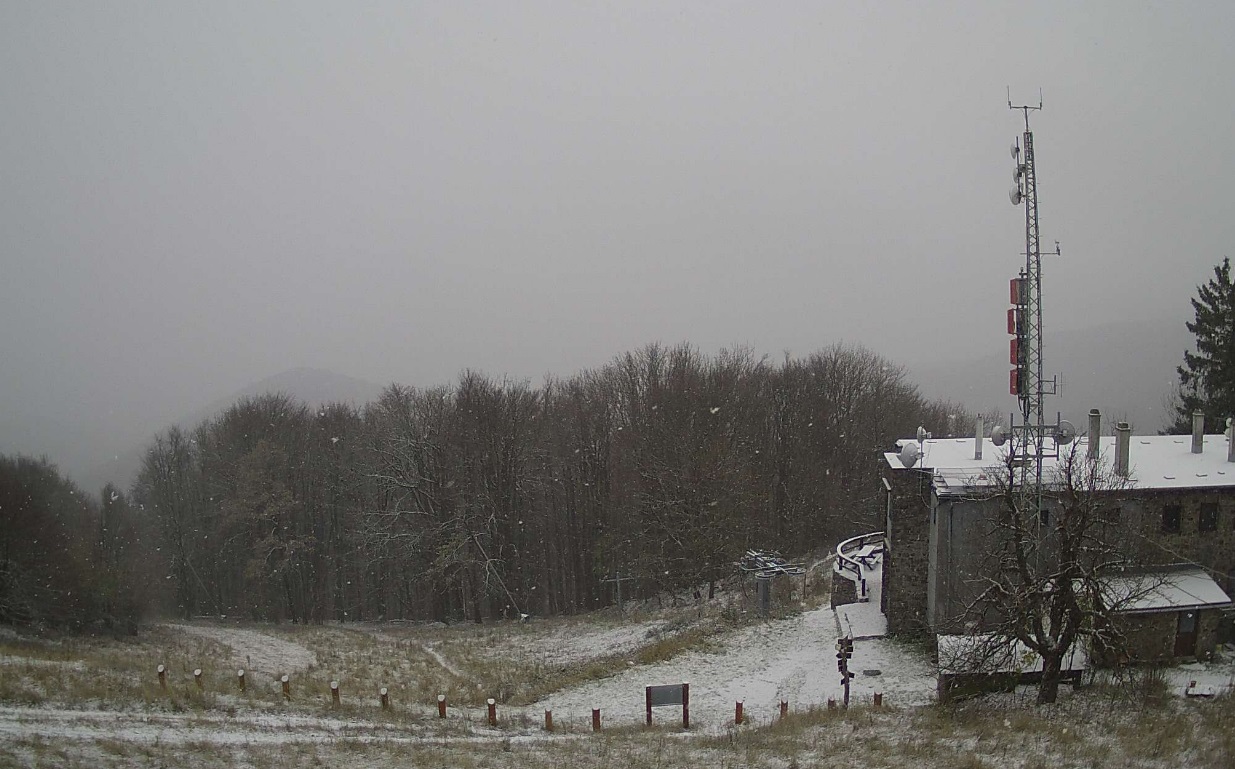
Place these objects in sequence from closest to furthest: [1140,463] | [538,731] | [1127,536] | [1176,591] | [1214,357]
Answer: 1. [538,731]
2. [1176,591]
3. [1127,536]
4. [1140,463]
5. [1214,357]

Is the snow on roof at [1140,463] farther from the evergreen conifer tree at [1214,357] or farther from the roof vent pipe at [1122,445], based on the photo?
the evergreen conifer tree at [1214,357]

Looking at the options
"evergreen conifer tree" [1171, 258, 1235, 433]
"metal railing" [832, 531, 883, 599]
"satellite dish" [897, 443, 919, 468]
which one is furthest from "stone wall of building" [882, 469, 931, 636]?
"evergreen conifer tree" [1171, 258, 1235, 433]

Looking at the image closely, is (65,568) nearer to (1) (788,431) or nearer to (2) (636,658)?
(2) (636,658)

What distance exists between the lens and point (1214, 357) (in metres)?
35.2

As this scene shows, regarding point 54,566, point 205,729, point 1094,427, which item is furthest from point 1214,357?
point 54,566

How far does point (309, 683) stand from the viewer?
1797 centimetres

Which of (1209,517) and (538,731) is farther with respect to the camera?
(1209,517)

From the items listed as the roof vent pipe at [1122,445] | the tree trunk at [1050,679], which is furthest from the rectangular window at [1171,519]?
the tree trunk at [1050,679]

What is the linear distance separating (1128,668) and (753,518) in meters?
23.5

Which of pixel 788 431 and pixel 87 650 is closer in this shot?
pixel 87 650

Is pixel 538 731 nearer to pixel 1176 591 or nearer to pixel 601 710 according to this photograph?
pixel 601 710

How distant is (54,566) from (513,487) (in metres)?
20.8

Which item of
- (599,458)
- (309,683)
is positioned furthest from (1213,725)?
(599,458)

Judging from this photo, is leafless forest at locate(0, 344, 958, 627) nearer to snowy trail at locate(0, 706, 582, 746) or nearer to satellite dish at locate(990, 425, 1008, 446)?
satellite dish at locate(990, 425, 1008, 446)
